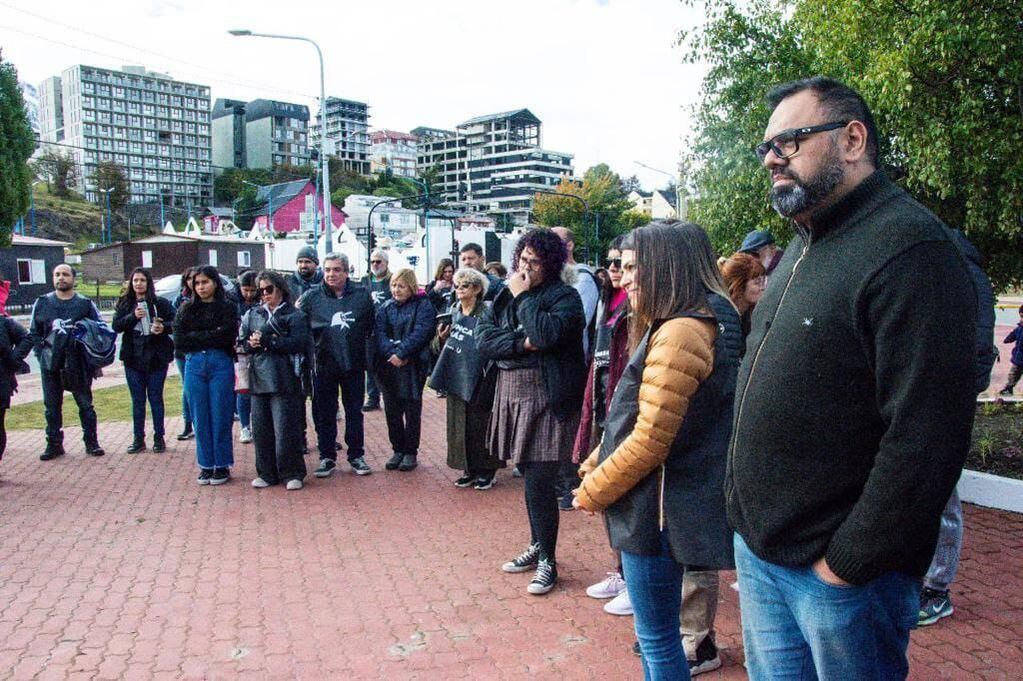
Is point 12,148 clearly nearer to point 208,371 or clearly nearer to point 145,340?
point 145,340

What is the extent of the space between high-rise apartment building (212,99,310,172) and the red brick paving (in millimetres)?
145823

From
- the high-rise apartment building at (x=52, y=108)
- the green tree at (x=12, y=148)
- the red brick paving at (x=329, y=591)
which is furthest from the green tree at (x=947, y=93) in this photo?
the high-rise apartment building at (x=52, y=108)


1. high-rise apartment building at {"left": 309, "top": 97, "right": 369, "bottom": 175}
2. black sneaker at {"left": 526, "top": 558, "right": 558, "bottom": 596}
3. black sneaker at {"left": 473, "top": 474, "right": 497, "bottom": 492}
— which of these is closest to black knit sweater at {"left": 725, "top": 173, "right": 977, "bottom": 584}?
black sneaker at {"left": 526, "top": 558, "right": 558, "bottom": 596}

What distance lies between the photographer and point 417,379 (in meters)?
7.67

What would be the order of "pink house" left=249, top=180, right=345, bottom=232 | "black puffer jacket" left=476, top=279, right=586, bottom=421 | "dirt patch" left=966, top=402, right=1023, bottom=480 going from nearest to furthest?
"black puffer jacket" left=476, top=279, right=586, bottom=421 → "dirt patch" left=966, top=402, right=1023, bottom=480 → "pink house" left=249, top=180, right=345, bottom=232

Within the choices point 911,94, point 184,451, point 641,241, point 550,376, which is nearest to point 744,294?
point 550,376

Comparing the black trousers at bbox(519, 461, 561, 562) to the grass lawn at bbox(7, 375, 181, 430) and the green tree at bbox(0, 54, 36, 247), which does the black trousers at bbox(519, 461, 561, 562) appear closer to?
the grass lawn at bbox(7, 375, 181, 430)

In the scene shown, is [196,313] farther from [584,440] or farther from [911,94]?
[911,94]

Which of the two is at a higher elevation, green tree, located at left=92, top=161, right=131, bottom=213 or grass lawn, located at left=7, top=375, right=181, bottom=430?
green tree, located at left=92, top=161, right=131, bottom=213

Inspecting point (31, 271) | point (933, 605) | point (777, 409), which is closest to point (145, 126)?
point (31, 271)

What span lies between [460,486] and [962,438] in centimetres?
566

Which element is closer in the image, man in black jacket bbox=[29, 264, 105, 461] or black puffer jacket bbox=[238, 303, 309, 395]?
black puffer jacket bbox=[238, 303, 309, 395]

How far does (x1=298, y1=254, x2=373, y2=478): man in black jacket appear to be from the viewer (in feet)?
24.2

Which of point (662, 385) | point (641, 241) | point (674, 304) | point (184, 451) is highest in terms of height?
point (641, 241)
